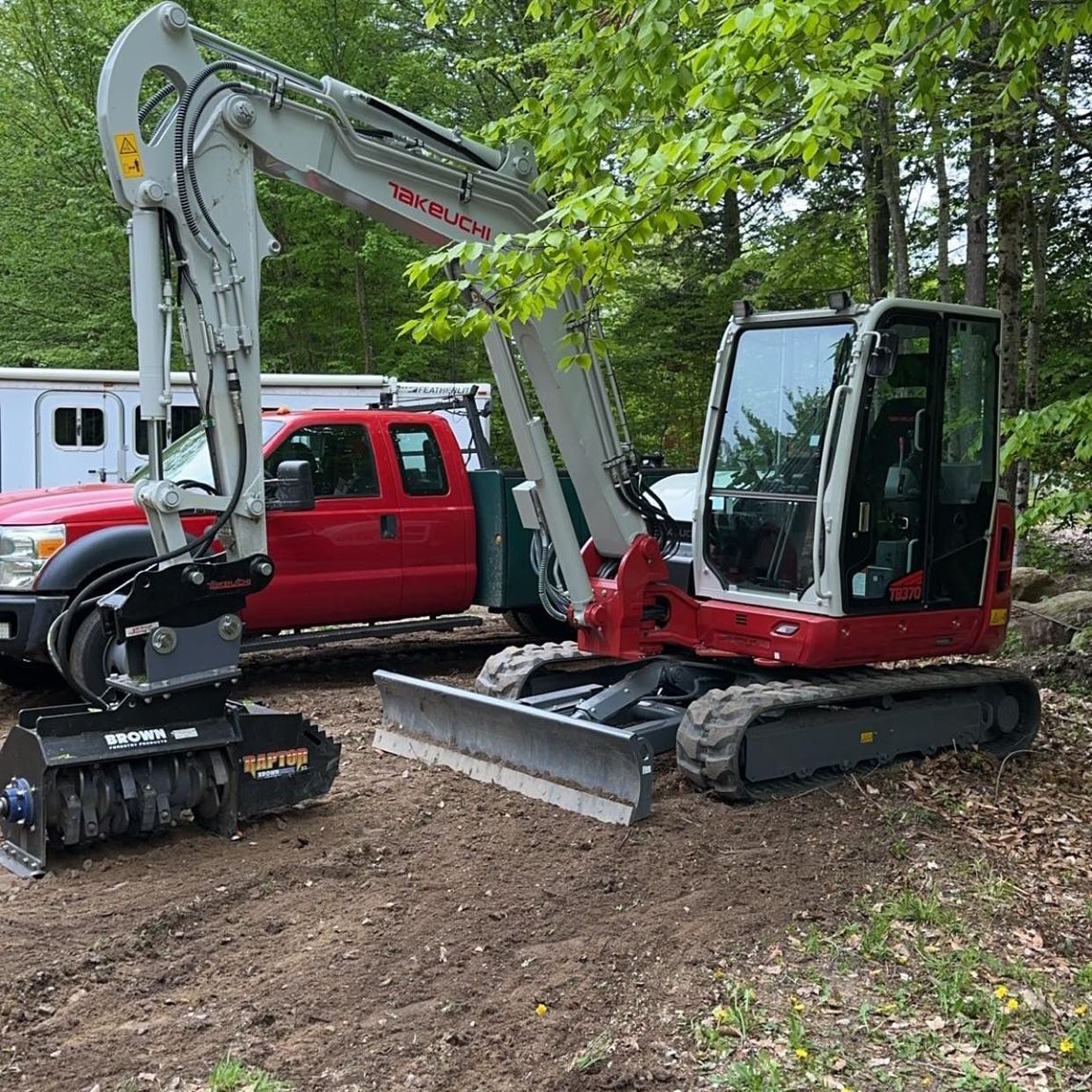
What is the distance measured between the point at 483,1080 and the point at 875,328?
429cm

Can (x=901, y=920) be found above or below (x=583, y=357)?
below

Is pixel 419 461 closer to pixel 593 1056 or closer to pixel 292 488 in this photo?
pixel 292 488

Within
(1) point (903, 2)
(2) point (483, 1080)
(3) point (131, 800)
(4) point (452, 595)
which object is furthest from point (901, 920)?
(4) point (452, 595)

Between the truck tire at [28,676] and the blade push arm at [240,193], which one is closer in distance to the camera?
the blade push arm at [240,193]

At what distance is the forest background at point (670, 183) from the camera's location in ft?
18.7

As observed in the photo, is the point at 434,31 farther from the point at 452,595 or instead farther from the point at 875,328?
the point at 875,328

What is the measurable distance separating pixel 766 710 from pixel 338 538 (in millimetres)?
4188

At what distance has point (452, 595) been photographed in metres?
10.1

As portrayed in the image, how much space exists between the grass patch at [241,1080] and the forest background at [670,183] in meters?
3.18

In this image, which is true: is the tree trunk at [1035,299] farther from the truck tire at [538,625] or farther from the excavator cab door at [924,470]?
the excavator cab door at [924,470]

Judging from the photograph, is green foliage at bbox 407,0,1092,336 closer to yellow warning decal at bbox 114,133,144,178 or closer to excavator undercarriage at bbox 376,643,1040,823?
yellow warning decal at bbox 114,133,144,178

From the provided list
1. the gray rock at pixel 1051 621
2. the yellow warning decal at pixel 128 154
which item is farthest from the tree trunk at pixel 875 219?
the yellow warning decal at pixel 128 154

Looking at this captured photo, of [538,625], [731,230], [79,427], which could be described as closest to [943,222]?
[731,230]

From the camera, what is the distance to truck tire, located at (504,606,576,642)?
35.3ft
